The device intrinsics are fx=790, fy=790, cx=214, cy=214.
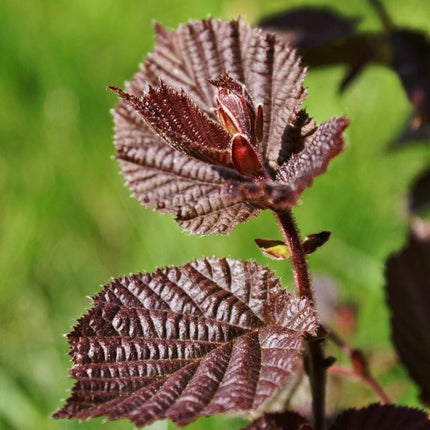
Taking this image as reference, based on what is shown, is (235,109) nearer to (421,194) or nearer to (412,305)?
(412,305)

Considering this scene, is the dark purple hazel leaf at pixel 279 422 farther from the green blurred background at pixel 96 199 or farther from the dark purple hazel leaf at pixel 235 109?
the green blurred background at pixel 96 199

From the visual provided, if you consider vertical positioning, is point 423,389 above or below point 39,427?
below

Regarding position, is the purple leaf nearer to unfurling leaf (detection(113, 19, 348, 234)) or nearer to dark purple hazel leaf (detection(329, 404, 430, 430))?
unfurling leaf (detection(113, 19, 348, 234))

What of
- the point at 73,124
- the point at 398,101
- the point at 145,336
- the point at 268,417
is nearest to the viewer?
the point at 145,336

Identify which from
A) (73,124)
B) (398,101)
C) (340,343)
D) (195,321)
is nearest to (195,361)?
(195,321)

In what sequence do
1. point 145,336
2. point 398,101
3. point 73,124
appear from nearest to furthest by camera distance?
point 145,336 < point 73,124 < point 398,101

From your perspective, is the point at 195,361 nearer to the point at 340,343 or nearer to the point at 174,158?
the point at 174,158

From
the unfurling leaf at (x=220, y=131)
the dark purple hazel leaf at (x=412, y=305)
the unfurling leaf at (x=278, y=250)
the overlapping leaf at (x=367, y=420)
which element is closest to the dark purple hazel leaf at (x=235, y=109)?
the unfurling leaf at (x=220, y=131)

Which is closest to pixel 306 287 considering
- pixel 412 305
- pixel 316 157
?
pixel 316 157
